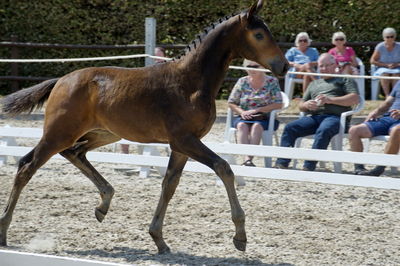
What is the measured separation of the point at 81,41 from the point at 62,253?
391 inches

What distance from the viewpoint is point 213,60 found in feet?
17.8

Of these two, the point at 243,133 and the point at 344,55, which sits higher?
the point at 344,55

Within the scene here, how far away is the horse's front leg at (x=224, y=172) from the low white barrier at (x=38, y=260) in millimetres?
1526

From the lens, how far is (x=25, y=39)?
49.9 ft

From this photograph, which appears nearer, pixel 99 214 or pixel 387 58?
Result: pixel 99 214

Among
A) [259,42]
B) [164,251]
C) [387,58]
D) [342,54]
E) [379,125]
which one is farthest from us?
[387,58]

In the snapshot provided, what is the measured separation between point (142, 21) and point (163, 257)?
978 cm

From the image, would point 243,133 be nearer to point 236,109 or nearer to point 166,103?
point 236,109

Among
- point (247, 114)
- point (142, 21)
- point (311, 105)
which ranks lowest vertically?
point (247, 114)

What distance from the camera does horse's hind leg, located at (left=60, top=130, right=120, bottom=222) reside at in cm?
598

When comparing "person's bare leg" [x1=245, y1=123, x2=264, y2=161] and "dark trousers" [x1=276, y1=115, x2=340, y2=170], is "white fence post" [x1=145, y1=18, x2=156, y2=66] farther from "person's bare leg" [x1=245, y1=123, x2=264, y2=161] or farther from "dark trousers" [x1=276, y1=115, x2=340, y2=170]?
"dark trousers" [x1=276, y1=115, x2=340, y2=170]

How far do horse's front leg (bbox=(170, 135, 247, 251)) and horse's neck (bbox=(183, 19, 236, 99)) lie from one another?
0.40 meters

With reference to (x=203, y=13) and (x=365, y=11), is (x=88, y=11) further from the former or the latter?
(x=365, y=11)

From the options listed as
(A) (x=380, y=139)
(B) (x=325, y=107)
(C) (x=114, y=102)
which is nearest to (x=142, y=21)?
(B) (x=325, y=107)
